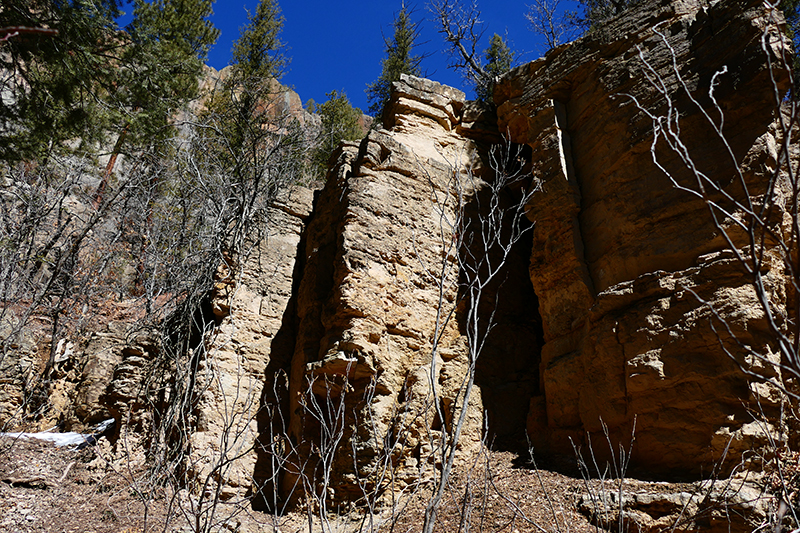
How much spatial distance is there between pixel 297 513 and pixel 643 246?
550 cm

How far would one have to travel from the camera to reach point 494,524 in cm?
563

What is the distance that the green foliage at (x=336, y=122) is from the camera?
61.3 ft

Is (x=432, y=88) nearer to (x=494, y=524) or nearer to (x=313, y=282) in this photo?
(x=313, y=282)

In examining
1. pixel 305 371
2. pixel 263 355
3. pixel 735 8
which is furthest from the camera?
pixel 263 355

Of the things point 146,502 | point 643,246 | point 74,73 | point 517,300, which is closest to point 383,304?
point 517,300

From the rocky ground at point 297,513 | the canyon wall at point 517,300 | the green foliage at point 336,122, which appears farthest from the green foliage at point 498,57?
the rocky ground at point 297,513

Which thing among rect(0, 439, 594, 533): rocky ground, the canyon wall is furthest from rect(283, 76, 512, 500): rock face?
rect(0, 439, 594, 533): rocky ground

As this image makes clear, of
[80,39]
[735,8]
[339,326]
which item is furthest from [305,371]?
[735,8]

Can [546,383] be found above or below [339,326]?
below

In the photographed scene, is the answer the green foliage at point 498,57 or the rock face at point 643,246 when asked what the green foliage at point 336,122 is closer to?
the green foliage at point 498,57

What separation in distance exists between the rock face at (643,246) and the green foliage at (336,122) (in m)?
11.1

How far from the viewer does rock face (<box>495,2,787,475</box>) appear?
18.5ft

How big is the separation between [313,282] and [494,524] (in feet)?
15.4

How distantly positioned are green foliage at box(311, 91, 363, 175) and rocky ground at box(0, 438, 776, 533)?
1238 cm
